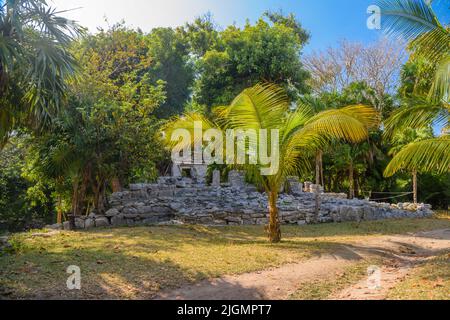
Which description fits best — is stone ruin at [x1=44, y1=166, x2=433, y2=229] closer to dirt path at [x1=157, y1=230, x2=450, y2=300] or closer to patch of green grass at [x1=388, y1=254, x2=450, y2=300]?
dirt path at [x1=157, y1=230, x2=450, y2=300]

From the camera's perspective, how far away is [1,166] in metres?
19.1

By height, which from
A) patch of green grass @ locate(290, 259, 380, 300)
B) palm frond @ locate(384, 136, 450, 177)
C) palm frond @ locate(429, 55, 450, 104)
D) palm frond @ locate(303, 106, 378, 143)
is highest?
palm frond @ locate(429, 55, 450, 104)

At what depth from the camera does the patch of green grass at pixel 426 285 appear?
16.2 ft

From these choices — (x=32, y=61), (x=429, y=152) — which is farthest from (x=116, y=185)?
(x=429, y=152)

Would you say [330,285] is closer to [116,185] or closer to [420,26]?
[420,26]

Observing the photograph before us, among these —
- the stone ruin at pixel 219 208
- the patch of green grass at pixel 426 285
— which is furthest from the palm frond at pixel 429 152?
the stone ruin at pixel 219 208

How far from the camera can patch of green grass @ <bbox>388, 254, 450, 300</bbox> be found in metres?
4.95

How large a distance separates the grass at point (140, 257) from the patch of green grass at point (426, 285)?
2.28 meters

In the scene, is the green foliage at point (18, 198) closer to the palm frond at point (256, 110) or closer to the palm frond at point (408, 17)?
the palm frond at point (256, 110)

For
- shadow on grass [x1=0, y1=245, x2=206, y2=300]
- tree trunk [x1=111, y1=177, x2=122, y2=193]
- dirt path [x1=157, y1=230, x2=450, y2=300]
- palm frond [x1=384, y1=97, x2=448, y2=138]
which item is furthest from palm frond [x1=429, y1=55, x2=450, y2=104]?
tree trunk [x1=111, y1=177, x2=122, y2=193]

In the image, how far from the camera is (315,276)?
650 cm

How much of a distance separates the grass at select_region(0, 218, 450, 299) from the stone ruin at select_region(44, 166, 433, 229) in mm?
1859

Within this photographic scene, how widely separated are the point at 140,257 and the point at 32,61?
4.52 meters

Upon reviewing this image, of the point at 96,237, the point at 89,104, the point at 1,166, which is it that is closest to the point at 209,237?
the point at 96,237
